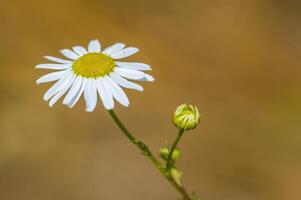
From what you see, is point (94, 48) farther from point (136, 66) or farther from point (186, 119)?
point (186, 119)

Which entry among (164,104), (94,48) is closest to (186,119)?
(94,48)

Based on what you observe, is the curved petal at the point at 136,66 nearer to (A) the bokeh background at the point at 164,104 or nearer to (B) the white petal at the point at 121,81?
(B) the white petal at the point at 121,81

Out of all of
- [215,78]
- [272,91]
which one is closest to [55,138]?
[215,78]

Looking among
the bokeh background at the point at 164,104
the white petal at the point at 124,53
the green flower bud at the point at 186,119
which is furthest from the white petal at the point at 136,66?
the bokeh background at the point at 164,104

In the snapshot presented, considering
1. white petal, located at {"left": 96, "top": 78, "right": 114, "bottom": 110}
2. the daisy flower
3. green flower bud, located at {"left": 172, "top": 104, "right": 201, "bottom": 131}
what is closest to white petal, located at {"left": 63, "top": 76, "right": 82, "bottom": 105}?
the daisy flower

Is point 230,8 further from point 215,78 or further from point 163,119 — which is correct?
point 163,119

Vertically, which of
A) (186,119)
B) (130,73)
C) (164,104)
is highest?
(164,104)

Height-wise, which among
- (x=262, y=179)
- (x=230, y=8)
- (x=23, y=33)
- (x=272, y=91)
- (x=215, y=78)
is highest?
(x=23, y=33)
